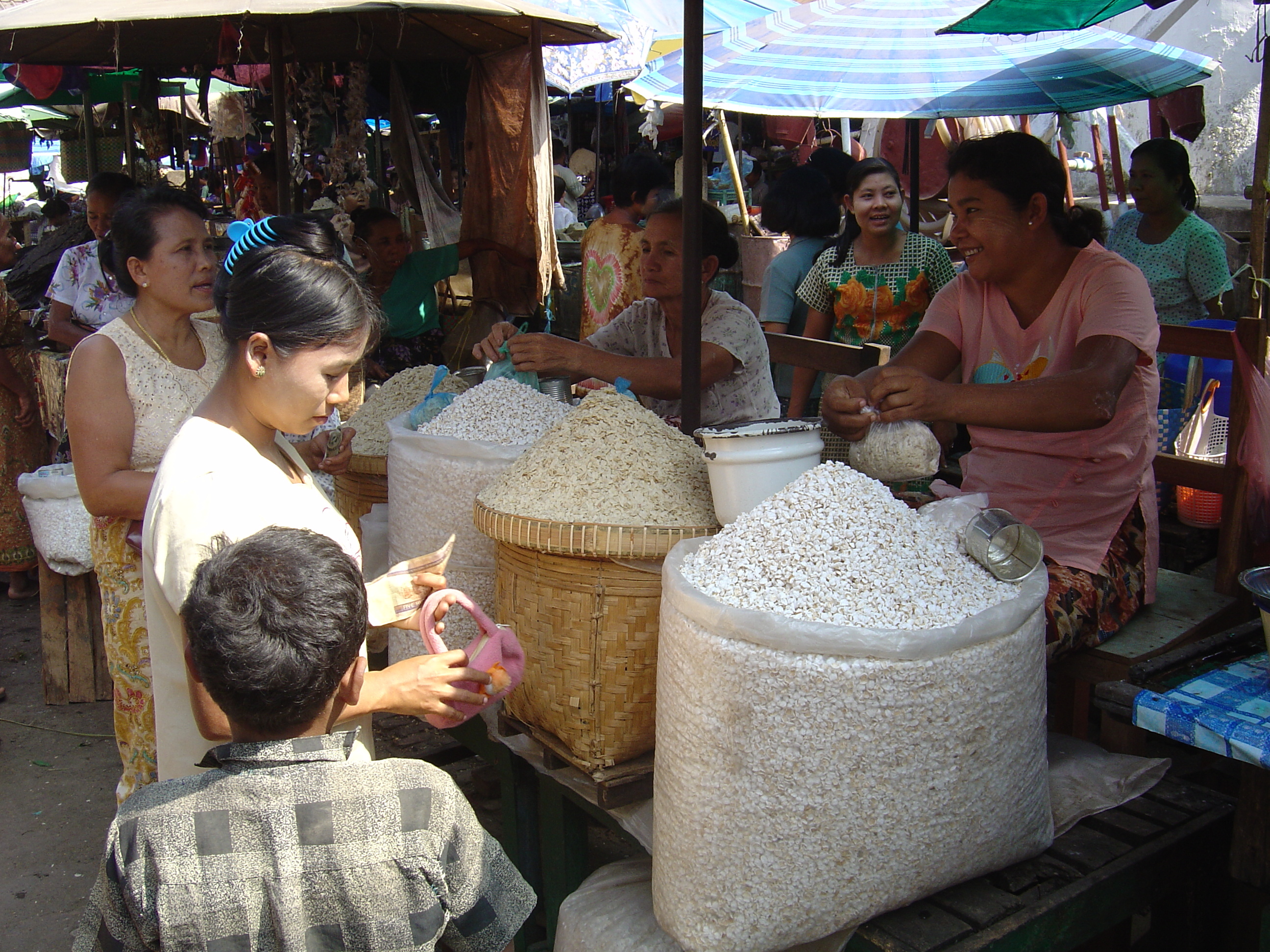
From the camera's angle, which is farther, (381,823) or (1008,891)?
(1008,891)

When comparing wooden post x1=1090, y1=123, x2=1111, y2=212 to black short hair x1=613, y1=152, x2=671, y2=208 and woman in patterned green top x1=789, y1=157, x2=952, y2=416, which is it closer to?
black short hair x1=613, y1=152, x2=671, y2=208

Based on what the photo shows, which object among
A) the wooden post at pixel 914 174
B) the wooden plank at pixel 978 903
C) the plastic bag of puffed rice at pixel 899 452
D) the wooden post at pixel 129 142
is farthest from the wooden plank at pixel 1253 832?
the wooden post at pixel 129 142

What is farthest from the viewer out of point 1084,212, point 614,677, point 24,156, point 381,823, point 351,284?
point 24,156

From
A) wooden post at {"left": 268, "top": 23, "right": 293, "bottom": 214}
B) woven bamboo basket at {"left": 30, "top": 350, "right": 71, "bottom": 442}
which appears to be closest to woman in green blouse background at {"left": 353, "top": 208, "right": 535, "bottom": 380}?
wooden post at {"left": 268, "top": 23, "right": 293, "bottom": 214}

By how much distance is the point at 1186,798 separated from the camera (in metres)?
1.73

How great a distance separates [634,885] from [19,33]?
3.70 meters

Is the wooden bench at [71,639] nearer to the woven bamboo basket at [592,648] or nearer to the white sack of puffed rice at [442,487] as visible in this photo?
the white sack of puffed rice at [442,487]

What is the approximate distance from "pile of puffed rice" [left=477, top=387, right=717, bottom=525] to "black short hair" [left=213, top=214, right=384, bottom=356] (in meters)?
0.43

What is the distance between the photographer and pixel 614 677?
1716 millimetres

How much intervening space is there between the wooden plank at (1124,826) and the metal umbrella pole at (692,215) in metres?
1.06

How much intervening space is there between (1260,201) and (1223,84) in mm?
4658

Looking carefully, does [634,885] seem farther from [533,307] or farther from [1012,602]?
[533,307]

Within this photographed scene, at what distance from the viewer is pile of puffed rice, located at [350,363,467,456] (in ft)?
8.63

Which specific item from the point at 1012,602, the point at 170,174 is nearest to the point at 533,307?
the point at 1012,602
